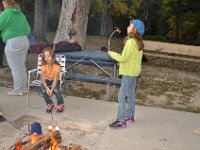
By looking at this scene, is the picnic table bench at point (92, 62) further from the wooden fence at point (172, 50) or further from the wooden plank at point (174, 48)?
the wooden plank at point (174, 48)

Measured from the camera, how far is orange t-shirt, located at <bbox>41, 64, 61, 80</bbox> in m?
6.14

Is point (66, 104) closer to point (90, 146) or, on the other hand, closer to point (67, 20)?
point (90, 146)

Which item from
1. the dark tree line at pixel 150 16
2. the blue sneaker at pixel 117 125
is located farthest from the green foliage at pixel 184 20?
the blue sneaker at pixel 117 125

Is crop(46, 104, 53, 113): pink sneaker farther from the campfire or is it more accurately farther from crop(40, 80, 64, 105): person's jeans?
the campfire

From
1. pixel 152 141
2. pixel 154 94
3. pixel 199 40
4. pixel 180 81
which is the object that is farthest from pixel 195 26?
pixel 152 141

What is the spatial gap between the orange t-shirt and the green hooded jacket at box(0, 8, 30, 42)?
40.1 inches

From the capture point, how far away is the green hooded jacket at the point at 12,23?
21.4 ft

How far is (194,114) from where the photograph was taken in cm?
649

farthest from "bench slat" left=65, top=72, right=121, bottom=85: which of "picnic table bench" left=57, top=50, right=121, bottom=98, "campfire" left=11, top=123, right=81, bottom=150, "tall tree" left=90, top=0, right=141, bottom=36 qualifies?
"tall tree" left=90, top=0, right=141, bottom=36

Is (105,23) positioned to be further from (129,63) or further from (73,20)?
(129,63)

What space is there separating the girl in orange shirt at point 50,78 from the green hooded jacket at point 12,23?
0.96 m

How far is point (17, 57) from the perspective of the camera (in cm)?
684

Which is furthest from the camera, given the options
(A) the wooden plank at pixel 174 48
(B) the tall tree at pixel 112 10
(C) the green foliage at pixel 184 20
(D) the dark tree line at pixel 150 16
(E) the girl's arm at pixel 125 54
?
(B) the tall tree at pixel 112 10

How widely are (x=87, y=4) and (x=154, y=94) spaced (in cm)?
330
